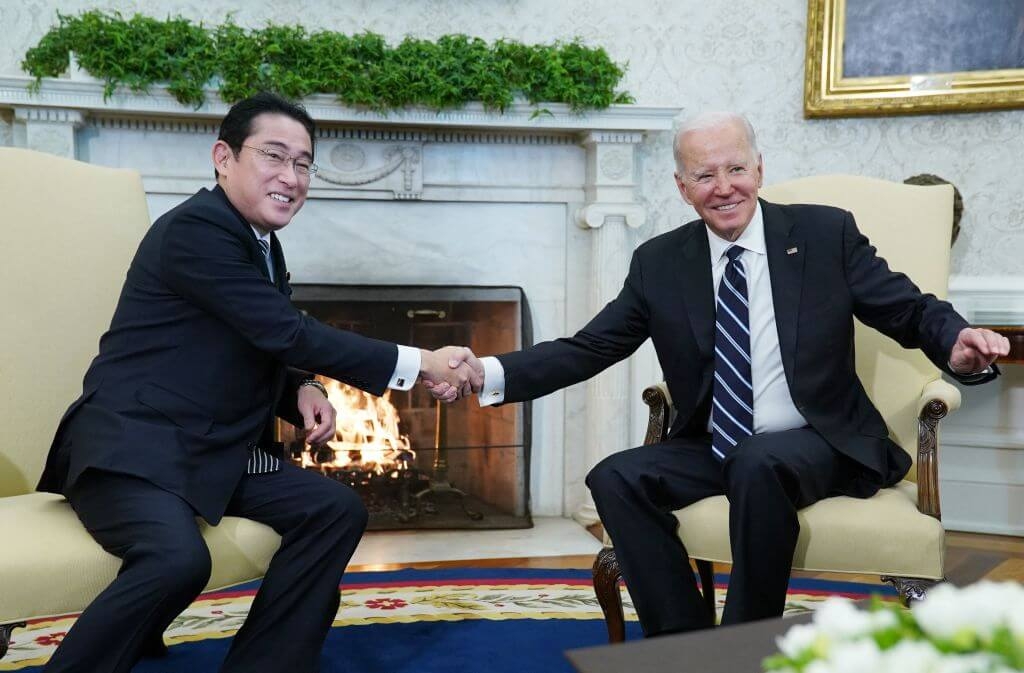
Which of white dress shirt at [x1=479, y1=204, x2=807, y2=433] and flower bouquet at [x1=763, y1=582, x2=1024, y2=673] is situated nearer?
flower bouquet at [x1=763, y1=582, x2=1024, y2=673]

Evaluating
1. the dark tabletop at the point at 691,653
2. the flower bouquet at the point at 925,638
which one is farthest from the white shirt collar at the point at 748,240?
the flower bouquet at the point at 925,638

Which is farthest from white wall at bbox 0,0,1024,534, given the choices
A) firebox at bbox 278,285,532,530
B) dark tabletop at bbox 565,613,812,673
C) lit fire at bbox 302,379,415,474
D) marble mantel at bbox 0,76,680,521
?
dark tabletop at bbox 565,613,812,673

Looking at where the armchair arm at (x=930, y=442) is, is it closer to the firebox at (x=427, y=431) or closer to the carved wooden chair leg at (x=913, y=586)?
the carved wooden chair leg at (x=913, y=586)

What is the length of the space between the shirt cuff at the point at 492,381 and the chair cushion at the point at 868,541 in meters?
0.68

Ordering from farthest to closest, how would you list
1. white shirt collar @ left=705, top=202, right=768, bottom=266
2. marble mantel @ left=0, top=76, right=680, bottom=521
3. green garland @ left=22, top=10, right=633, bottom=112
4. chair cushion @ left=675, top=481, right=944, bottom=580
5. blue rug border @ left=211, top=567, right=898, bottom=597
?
marble mantel @ left=0, top=76, right=680, bottom=521, green garland @ left=22, top=10, right=633, bottom=112, blue rug border @ left=211, top=567, right=898, bottom=597, white shirt collar @ left=705, top=202, right=768, bottom=266, chair cushion @ left=675, top=481, right=944, bottom=580

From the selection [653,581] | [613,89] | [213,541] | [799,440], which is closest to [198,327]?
[213,541]

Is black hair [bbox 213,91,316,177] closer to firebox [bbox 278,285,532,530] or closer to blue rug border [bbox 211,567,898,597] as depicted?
blue rug border [bbox 211,567,898,597]

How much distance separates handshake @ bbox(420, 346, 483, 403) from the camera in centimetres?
242

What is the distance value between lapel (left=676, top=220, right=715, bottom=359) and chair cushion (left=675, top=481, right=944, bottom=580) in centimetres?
47

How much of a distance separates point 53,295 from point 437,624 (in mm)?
1308

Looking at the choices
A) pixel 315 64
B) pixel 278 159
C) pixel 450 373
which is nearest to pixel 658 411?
pixel 450 373

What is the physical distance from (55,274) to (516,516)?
219cm

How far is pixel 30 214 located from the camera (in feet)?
7.59

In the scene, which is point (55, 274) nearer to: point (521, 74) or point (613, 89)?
point (521, 74)
